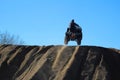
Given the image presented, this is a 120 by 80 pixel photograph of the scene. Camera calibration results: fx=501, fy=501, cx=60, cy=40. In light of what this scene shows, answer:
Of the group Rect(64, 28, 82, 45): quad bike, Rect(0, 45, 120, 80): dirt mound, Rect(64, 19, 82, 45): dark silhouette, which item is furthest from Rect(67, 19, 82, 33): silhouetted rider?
Rect(0, 45, 120, 80): dirt mound

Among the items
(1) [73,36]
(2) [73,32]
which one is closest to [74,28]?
(2) [73,32]

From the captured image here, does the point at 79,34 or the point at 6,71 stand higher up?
the point at 79,34

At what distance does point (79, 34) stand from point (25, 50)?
152 inches

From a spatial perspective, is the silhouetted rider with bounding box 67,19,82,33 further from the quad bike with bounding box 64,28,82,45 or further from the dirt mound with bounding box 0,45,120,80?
the dirt mound with bounding box 0,45,120,80

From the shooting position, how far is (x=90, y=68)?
98.9 ft

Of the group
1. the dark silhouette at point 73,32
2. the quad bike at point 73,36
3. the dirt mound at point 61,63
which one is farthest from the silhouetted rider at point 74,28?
the dirt mound at point 61,63

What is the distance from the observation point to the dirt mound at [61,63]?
29.9 m

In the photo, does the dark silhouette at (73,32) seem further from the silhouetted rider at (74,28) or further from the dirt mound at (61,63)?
the dirt mound at (61,63)

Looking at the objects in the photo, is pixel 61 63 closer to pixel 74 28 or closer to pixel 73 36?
pixel 73 36

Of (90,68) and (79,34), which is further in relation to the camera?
(79,34)

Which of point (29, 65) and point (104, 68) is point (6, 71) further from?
point (104, 68)

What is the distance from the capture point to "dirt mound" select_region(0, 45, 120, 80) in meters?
29.9

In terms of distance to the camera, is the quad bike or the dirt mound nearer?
the dirt mound

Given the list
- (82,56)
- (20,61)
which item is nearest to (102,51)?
(82,56)
